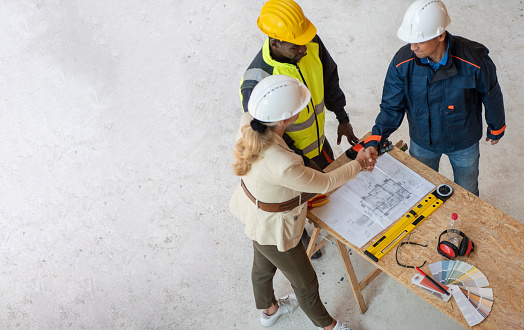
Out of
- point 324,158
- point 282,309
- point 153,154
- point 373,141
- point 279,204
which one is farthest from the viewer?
point 153,154

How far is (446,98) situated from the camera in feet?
9.12

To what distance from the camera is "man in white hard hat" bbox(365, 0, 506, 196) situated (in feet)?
8.50

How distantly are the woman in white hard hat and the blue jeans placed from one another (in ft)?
1.93

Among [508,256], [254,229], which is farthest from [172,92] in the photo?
[508,256]

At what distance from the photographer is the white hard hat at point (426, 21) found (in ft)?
8.33

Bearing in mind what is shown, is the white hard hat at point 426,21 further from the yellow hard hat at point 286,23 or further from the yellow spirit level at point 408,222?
the yellow spirit level at point 408,222

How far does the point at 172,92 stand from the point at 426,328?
9.89 feet

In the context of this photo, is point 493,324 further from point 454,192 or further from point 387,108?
point 387,108

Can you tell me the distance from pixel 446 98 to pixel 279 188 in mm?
1064

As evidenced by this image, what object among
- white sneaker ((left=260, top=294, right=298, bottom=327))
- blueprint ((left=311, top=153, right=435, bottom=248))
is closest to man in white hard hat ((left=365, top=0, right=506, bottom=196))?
blueprint ((left=311, top=153, right=435, bottom=248))

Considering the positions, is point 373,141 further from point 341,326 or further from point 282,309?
point 282,309

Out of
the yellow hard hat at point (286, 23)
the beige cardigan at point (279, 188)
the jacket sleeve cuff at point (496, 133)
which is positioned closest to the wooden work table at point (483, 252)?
the beige cardigan at point (279, 188)

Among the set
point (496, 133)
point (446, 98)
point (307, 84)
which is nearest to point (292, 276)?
point (307, 84)

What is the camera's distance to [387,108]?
303cm
